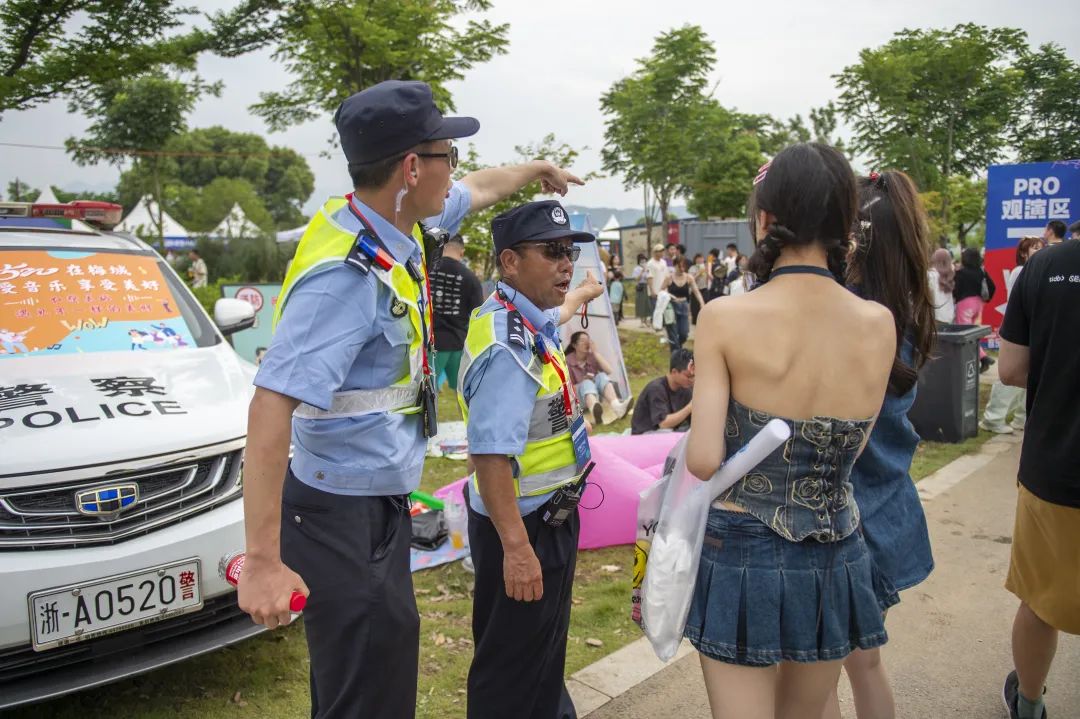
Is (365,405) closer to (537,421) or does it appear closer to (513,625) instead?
(537,421)

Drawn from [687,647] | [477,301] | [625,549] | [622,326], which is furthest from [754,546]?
[622,326]

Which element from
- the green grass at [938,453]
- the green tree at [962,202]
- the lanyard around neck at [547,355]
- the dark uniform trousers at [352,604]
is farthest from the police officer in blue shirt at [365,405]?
the green tree at [962,202]

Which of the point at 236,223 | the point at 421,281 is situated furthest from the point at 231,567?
the point at 236,223

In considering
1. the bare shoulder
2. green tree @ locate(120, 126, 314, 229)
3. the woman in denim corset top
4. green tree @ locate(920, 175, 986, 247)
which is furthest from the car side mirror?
green tree @ locate(120, 126, 314, 229)

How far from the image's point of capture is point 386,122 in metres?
2.02

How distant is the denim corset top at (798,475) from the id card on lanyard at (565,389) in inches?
26.9

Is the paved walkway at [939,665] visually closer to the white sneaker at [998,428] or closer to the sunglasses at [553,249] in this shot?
the sunglasses at [553,249]

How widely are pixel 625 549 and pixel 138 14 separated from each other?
753 cm

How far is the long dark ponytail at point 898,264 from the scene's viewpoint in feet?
7.97

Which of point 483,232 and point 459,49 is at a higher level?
point 459,49

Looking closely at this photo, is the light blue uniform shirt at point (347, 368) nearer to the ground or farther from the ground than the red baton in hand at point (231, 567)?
farther from the ground

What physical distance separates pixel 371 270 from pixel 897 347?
1.58 metres

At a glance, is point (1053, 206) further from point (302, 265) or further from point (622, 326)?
point (302, 265)

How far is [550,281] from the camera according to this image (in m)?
2.65
